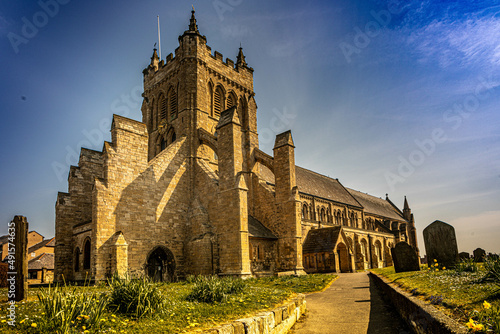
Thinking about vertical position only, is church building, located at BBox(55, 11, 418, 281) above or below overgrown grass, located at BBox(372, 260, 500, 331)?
above

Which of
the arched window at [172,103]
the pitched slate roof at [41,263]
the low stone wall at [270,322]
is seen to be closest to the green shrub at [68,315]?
the low stone wall at [270,322]

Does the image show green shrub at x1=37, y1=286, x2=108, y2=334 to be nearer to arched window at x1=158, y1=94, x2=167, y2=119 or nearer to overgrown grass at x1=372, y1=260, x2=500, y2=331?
overgrown grass at x1=372, y1=260, x2=500, y2=331

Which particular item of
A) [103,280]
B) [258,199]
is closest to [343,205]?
[258,199]

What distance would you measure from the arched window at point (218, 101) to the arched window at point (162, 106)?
14.4 ft

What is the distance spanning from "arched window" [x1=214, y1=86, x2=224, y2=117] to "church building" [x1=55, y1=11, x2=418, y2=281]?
4.8 inches

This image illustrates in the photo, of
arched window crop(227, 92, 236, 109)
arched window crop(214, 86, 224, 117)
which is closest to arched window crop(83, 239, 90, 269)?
arched window crop(214, 86, 224, 117)

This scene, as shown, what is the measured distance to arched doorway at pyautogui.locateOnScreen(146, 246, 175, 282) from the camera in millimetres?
20969

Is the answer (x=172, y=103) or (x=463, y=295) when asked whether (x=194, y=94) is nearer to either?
(x=172, y=103)

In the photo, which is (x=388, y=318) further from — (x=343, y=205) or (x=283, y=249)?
(x=343, y=205)

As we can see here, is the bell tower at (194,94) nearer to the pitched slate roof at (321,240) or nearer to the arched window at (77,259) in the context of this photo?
the pitched slate roof at (321,240)

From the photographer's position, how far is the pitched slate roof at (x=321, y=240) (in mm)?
29094

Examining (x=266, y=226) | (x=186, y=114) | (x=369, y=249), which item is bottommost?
(x=369, y=249)

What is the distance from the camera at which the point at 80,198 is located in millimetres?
22625

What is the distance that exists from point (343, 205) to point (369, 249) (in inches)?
257
